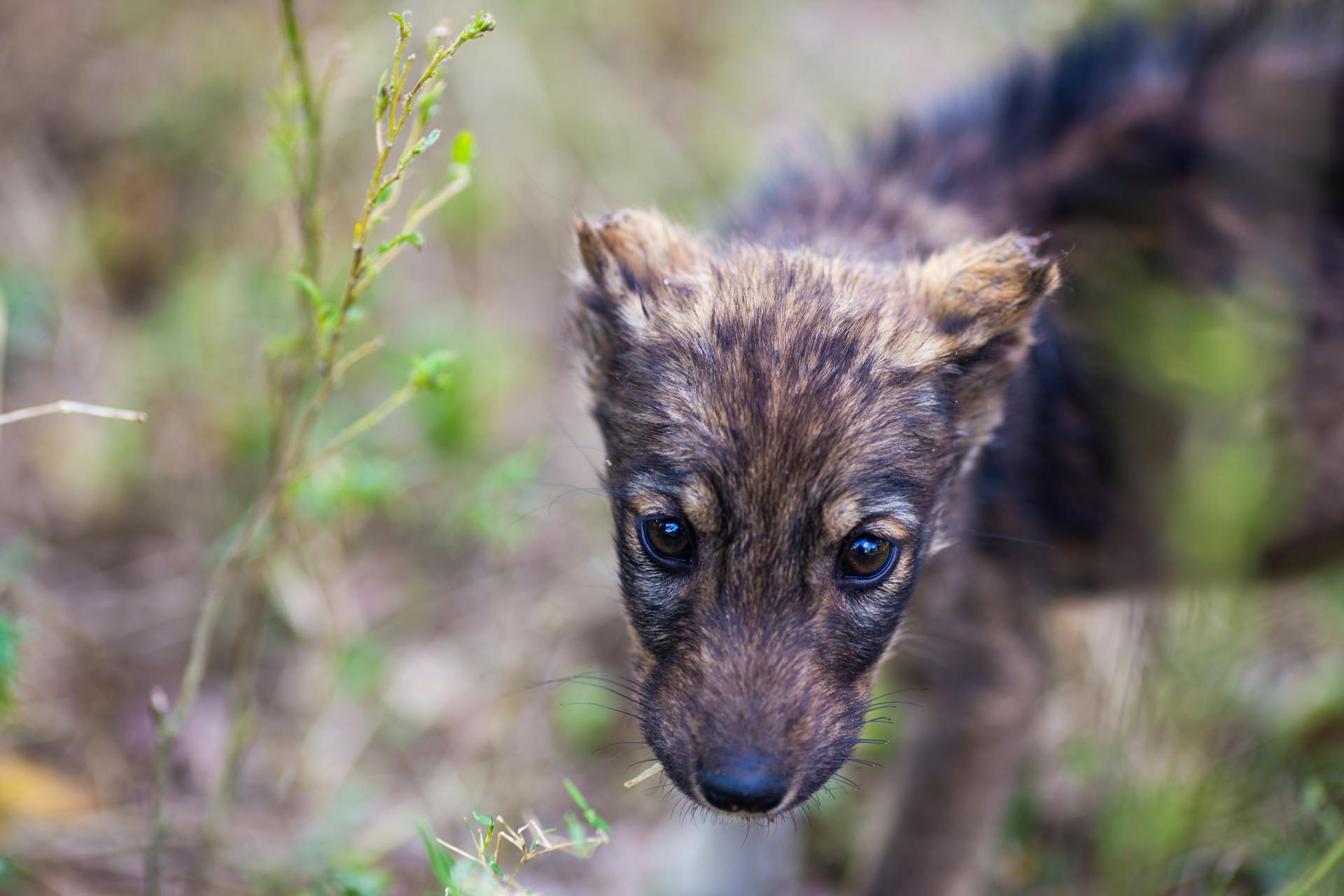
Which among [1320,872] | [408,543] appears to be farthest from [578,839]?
[408,543]

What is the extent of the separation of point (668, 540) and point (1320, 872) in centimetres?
179

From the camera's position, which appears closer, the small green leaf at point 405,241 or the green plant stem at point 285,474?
the small green leaf at point 405,241

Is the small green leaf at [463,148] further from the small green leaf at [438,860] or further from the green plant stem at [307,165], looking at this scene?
the small green leaf at [438,860]

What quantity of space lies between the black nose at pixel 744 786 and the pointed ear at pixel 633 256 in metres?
1.31

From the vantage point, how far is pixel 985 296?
10.8ft

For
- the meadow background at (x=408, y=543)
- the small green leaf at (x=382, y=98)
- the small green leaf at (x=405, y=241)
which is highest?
the small green leaf at (x=382, y=98)

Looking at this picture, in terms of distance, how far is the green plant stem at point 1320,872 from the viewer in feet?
9.07

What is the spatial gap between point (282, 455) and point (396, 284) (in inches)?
109

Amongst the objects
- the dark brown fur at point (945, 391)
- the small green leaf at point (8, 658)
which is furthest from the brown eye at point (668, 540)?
the small green leaf at point (8, 658)

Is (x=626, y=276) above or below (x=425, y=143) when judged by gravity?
below

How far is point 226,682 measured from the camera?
5082 millimetres

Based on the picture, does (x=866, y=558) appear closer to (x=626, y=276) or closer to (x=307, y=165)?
(x=626, y=276)

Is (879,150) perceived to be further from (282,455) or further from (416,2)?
(416,2)

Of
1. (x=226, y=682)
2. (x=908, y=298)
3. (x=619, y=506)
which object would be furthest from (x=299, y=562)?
(x=908, y=298)
